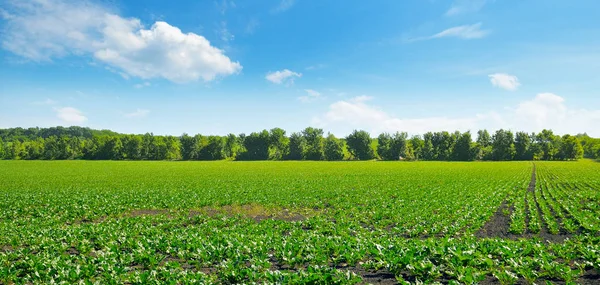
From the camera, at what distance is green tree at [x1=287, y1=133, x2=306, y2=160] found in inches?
5507

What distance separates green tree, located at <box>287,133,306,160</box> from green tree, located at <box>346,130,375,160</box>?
74.9ft

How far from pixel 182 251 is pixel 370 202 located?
61.0 ft

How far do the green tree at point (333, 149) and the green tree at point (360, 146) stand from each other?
7.57m

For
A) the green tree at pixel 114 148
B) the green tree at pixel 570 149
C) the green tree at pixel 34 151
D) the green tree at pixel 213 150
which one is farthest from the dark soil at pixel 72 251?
the green tree at pixel 34 151

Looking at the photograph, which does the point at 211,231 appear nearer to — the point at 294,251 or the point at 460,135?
the point at 294,251

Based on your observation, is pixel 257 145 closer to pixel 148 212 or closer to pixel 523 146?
pixel 523 146

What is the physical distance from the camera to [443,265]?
9250 millimetres

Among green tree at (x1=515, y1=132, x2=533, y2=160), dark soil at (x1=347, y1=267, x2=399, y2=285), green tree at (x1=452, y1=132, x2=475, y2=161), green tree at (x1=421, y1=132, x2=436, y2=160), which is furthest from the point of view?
green tree at (x1=421, y1=132, x2=436, y2=160)

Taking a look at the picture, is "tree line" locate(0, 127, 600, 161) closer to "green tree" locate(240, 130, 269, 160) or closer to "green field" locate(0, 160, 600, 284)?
"green tree" locate(240, 130, 269, 160)

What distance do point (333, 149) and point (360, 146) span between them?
14306 millimetres

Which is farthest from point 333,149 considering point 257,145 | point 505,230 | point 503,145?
point 505,230

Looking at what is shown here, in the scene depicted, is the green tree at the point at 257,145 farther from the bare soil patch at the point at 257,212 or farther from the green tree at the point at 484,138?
the bare soil patch at the point at 257,212

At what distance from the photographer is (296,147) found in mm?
141125

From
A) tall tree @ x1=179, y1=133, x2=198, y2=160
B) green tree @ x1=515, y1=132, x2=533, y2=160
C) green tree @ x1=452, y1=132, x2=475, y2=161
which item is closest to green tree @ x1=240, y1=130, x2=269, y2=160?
tall tree @ x1=179, y1=133, x2=198, y2=160
